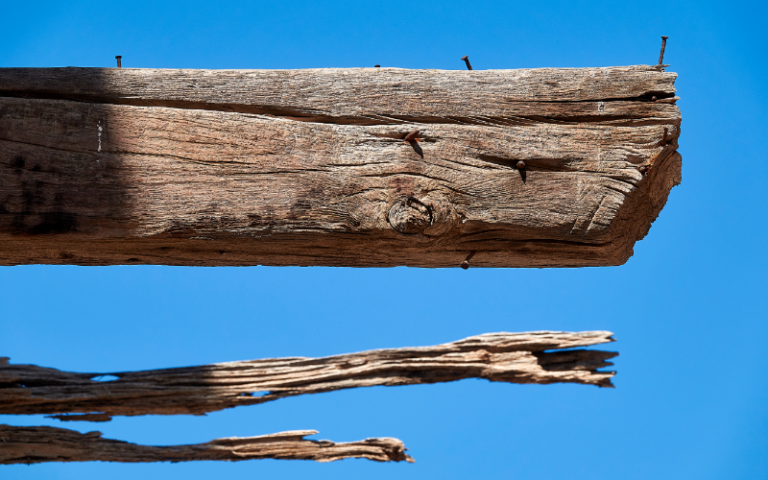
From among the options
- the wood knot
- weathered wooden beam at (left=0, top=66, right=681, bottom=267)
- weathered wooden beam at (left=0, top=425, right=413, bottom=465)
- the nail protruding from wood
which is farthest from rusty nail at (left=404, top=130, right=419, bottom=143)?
weathered wooden beam at (left=0, top=425, right=413, bottom=465)

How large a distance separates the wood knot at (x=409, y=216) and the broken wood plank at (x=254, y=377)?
638 millimetres

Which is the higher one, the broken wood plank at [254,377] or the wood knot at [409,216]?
the wood knot at [409,216]

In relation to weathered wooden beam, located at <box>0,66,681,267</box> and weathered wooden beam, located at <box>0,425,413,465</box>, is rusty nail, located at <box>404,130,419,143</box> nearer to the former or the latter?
weathered wooden beam, located at <box>0,66,681,267</box>

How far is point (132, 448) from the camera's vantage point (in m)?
2.33

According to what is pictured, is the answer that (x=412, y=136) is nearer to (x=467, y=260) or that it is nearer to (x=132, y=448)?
(x=467, y=260)

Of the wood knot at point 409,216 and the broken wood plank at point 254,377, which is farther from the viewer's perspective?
the broken wood plank at point 254,377

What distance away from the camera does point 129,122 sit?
6.00ft

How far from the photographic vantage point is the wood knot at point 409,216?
1.70 meters

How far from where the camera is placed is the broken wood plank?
213 cm

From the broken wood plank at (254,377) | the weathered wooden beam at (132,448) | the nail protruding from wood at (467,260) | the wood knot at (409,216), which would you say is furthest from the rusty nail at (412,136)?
the weathered wooden beam at (132,448)

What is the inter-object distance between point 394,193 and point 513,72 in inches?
21.4

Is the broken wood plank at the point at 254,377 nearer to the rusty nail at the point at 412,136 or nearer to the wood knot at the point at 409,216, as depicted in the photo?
the wood knot at the point at 409,216

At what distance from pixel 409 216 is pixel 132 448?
1478 millimetres

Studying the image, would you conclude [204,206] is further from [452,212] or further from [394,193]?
[452,212]
